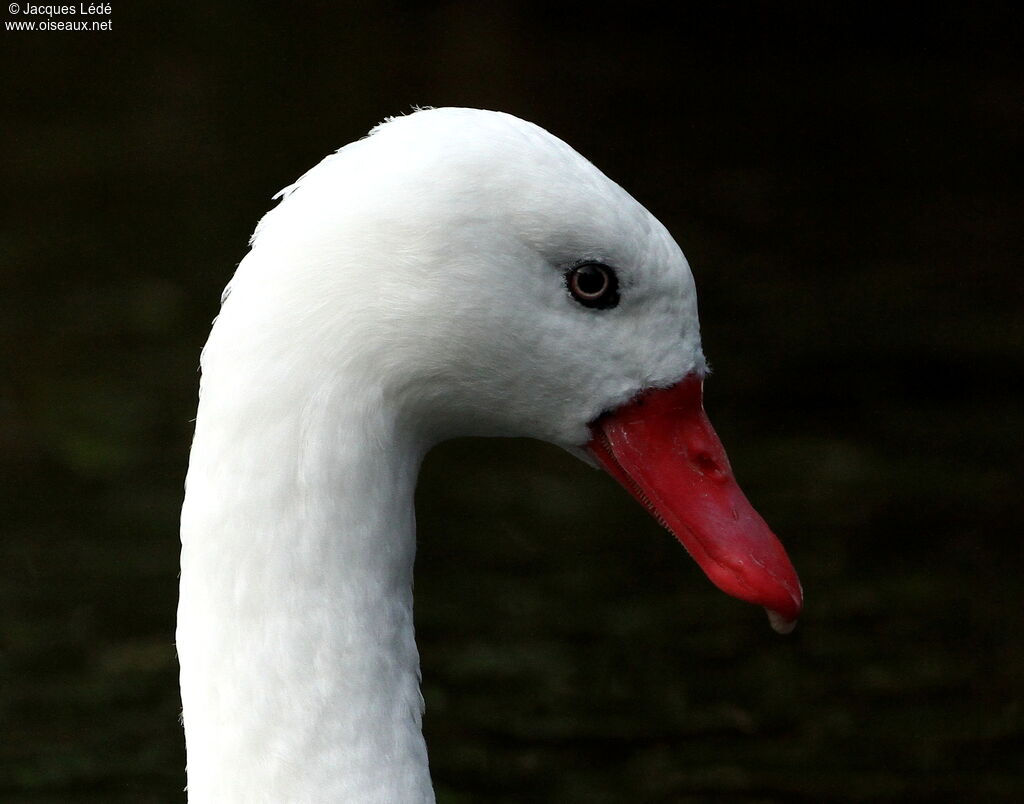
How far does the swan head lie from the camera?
96.7 inches

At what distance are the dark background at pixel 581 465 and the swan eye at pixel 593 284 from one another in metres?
2.84

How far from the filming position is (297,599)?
256cm

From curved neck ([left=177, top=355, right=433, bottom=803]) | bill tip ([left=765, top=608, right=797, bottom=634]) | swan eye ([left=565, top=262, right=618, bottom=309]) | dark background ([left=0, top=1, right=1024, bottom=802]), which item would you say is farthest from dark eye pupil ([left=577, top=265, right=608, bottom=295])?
dark background ([left=0, top=1, right=1024, bottom=802])

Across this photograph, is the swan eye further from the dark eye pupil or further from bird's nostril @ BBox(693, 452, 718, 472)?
bird's nostril @ BBox(693, 452, 718, 472)

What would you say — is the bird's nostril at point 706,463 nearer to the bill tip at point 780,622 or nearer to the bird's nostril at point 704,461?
the bird's nostril at point 704,461

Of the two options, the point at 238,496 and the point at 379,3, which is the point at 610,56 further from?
the point at 238,496

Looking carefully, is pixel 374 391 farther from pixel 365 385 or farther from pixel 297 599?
pixel 297 599

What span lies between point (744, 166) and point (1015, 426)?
10.6ft

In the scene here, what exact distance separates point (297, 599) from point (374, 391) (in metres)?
0.34

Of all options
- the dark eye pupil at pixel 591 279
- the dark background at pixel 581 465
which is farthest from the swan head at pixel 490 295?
the dark background at pixel 581 465

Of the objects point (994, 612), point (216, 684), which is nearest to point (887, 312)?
point (994, 612)

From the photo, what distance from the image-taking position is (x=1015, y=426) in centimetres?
741

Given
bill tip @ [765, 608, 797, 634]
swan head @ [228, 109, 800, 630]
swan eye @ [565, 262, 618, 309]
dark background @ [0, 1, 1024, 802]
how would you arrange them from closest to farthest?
swan head @ [228, 109, 800, 630]
swan eye @ [565, 262, 618, 309]
bill tip @ [765, 608, 797, 634]
dark background @ [0, 1, 1024, 802]

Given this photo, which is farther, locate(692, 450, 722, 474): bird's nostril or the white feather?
locate(692, 450, 722, 474): bird's nostril
